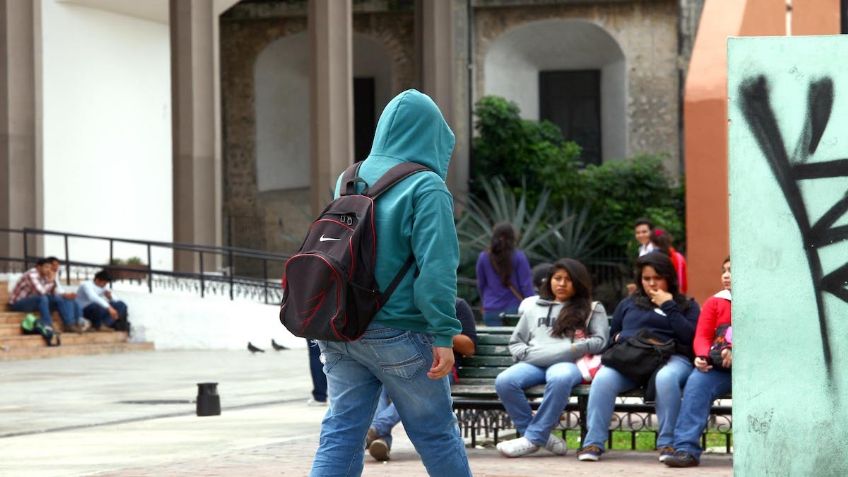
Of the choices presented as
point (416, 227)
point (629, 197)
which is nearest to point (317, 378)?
point (416, 227)

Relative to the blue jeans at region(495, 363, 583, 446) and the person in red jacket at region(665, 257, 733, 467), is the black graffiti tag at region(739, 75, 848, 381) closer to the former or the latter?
the person in red jacket at region(665, 257, 733, 467)

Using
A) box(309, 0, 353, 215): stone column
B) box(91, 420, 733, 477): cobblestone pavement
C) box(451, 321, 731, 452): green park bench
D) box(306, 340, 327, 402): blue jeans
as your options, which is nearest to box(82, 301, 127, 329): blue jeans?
box(309, 0, 353, 215): stone column

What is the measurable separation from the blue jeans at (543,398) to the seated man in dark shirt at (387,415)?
269mm

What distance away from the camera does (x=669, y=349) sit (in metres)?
8.67

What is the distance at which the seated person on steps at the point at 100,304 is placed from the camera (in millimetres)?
21359

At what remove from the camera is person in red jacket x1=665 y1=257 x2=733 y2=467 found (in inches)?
325

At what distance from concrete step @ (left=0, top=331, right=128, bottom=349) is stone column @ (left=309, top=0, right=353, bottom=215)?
5664mm

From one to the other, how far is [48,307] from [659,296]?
524 inches

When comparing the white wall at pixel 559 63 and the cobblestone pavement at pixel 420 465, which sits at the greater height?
the white wall at pixel 559 63

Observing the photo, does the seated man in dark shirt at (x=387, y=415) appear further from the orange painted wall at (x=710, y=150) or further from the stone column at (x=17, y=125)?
the stone column at (x=17, y=125)

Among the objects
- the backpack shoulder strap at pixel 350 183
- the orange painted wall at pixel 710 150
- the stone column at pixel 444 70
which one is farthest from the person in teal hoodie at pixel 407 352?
the stone column at pixel 444 70

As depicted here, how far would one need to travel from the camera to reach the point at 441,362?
533cm

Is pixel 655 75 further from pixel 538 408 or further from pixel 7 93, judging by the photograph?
pixel 538 408

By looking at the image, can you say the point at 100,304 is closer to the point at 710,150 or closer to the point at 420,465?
the point at 710,150
